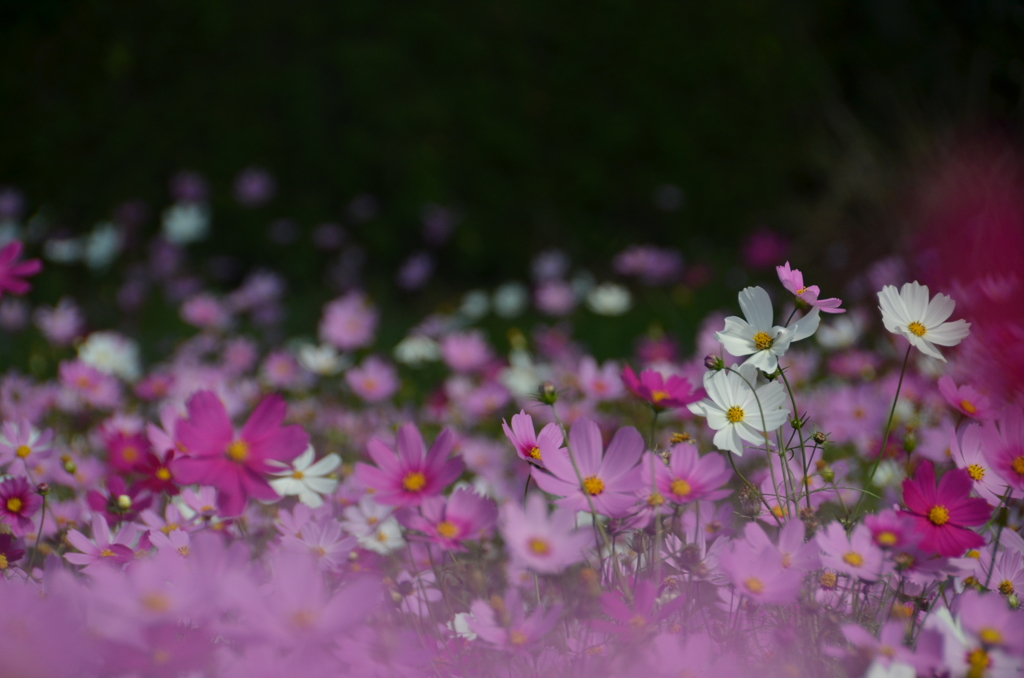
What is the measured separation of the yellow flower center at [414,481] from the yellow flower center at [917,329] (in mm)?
620

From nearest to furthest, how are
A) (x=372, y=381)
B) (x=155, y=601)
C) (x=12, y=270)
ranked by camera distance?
(x=155, y=601) → (x=12, y=270) → (x=372, y=381)

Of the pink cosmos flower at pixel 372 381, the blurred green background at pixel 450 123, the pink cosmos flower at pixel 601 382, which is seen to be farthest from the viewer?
the blurred green background at pixel 450 123

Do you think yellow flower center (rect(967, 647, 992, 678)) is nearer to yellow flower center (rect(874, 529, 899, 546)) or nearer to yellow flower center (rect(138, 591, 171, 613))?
yellow flower center (rect(874, 529, 899, 546))

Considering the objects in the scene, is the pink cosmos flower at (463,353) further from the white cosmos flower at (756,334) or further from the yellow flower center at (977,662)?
the yellow flower center at (977,662)

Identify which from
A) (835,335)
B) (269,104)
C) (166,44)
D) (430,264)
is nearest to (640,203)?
(430,264)

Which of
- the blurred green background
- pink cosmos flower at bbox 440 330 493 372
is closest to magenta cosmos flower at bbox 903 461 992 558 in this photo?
pink cosmos flower at bbox 440 330 493 372

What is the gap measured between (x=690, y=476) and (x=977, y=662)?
32 cm

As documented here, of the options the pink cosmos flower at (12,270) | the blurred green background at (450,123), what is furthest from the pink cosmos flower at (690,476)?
the blurred green background at (450,123)

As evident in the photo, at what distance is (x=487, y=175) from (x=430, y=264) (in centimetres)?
66

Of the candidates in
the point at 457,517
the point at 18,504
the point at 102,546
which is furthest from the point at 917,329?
the point at 18,504

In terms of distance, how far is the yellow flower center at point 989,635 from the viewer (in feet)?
2.23

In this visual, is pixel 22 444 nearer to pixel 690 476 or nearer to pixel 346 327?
pixel 690 476

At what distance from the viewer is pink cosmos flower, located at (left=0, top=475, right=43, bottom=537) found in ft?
3.17

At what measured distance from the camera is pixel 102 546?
921 mm
